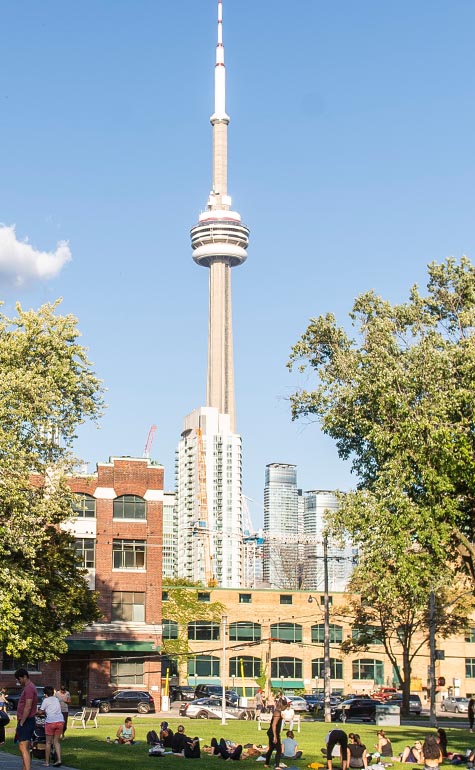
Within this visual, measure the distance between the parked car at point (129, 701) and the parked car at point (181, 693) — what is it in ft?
61.3

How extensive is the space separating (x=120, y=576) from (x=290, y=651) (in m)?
39.7

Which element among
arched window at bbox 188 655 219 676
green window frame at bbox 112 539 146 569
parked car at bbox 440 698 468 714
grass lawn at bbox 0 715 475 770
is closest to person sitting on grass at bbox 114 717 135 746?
grass lawn at bbox 0 715 475 770

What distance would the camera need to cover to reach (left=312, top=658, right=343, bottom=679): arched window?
108000 mm

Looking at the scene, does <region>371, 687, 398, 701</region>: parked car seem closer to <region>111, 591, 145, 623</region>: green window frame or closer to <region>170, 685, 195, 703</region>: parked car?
<region>170, 685, 195, 703</region>: parked car

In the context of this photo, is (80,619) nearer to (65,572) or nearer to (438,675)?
(65,572)

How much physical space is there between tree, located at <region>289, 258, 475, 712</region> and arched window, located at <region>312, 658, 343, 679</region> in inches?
2558

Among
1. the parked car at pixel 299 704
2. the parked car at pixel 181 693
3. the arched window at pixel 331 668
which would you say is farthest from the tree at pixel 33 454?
the arched window at pixel 331 668

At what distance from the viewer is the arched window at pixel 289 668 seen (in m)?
107

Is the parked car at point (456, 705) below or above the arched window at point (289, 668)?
below

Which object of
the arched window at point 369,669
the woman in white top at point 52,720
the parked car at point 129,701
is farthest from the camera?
the arched window at point 369,669

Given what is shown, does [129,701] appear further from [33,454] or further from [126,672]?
[33,454]

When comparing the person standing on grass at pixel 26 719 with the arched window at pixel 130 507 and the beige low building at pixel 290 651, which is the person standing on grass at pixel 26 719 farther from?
the beige low building at pixel 290 651

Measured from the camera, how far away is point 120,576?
7238cm

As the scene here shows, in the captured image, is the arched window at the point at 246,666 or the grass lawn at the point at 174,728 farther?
the arched window at the point at 246,666
